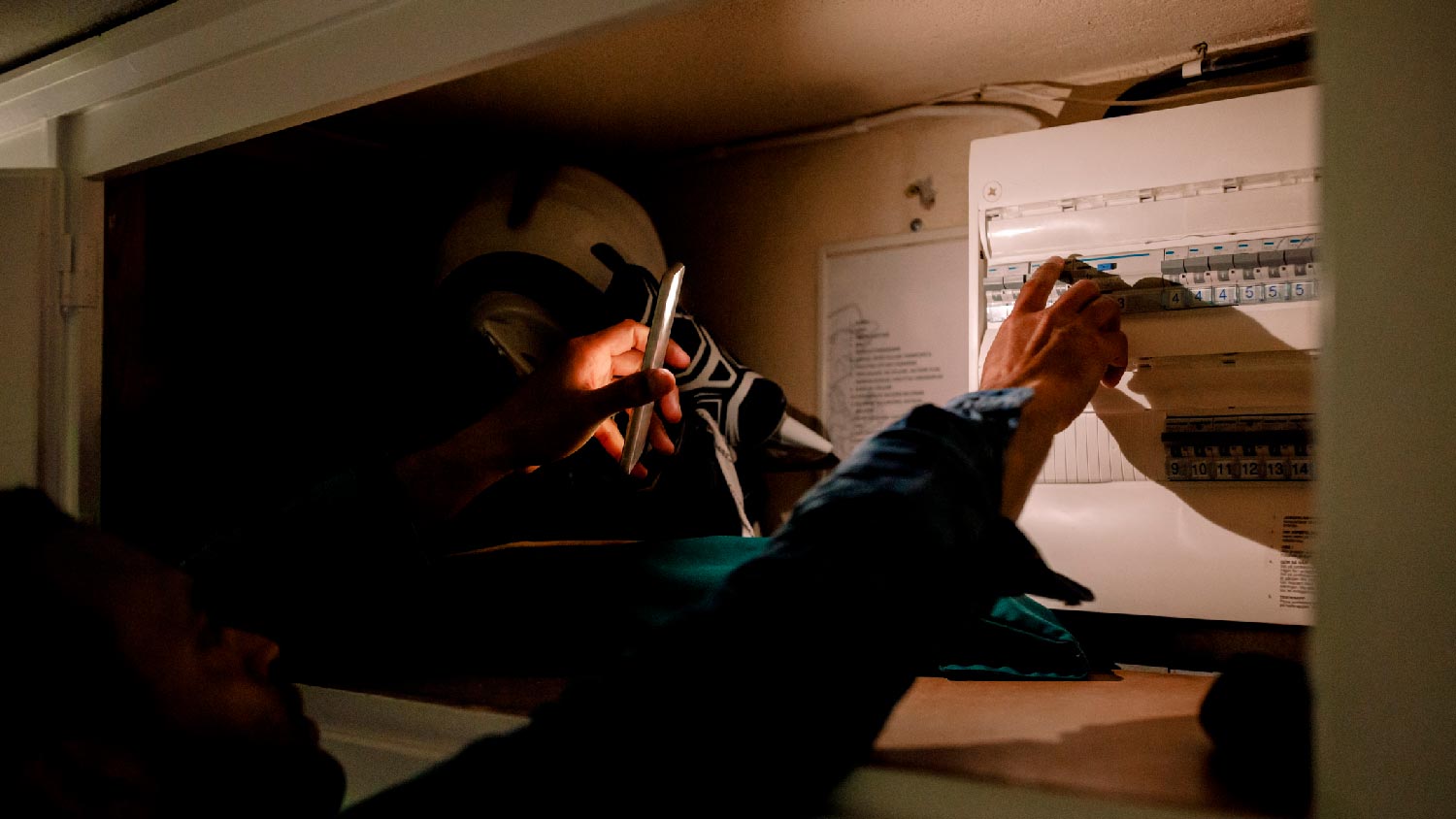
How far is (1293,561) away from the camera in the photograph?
93 cm

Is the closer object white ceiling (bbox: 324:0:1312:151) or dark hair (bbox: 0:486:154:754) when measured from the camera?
dark hair (bbox: 0:486:154:754)

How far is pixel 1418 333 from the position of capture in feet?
1.39

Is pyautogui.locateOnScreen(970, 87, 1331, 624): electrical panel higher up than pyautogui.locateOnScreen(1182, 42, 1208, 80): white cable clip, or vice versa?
pyautogui.locateOnScreen(1182, 42, 1208, 80): white cable clip

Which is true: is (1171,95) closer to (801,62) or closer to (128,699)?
(801,62)

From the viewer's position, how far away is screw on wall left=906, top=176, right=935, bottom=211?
1.38 m

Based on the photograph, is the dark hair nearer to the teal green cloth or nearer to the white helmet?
the teal green cloth

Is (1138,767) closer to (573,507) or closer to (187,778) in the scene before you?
(187,778)

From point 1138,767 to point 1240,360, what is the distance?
55 centimetres

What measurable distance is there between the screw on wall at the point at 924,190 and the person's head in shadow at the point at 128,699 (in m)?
1.15

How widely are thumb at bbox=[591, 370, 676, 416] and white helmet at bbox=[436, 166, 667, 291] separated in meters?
0.34

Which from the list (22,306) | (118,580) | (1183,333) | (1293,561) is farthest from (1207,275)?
(22,306)

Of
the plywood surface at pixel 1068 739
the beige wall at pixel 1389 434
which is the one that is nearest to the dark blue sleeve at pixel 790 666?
the plywood surface at pixel 1068 739

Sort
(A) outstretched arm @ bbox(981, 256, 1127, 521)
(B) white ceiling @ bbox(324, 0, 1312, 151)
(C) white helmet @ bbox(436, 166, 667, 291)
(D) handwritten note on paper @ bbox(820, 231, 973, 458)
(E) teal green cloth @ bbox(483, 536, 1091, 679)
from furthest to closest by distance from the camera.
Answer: (D) handwritten note on paper @ bbox(820, 231, 973, 458)
(C) white helmet @ bbox(436, 166, 667, 291)
(B) white ceiling @ bbox(324, 0, 1312, 151)
(E) teal green cloth @ bbox(483, 536, 1091, 679)
(A) outstretched arm @ bbox(981, 256, 1127, 521)

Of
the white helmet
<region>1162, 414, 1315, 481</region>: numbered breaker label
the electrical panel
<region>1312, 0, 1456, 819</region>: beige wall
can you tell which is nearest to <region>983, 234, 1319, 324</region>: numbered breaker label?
the electrical panel
